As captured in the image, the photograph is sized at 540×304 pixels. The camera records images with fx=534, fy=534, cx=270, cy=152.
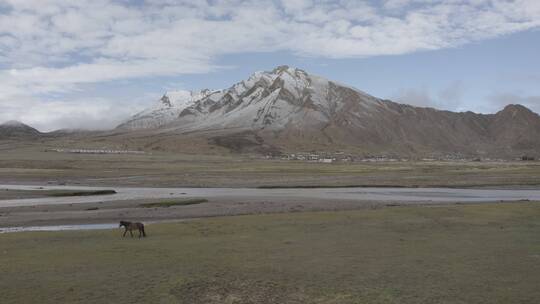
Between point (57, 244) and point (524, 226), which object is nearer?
point (57, 244)

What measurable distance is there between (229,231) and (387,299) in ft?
49.4

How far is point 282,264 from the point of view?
19250 millimetres

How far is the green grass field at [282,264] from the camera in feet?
49.8

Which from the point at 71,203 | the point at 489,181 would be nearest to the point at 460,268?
the point at 71,203

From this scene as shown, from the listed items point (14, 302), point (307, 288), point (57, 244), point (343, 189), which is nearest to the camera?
point (14, 302)

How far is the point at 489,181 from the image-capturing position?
81.9 meters

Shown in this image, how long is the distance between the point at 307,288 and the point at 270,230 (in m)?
12.8

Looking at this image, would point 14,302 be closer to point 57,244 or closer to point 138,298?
point 138,298

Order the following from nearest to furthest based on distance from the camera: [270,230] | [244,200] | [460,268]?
[460,268], [270,230], [244,200]

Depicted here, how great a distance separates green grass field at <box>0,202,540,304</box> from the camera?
15.2 metres

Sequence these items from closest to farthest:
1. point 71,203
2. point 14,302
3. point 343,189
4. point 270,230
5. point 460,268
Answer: point 14,302
point 460,268
point 270,230
point 71,203
point 343,189

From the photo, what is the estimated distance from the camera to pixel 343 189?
68938 mm

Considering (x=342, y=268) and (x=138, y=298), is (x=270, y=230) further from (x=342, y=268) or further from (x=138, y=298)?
(x=138, y=298)

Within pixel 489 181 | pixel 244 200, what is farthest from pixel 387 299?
pixel 489 181
